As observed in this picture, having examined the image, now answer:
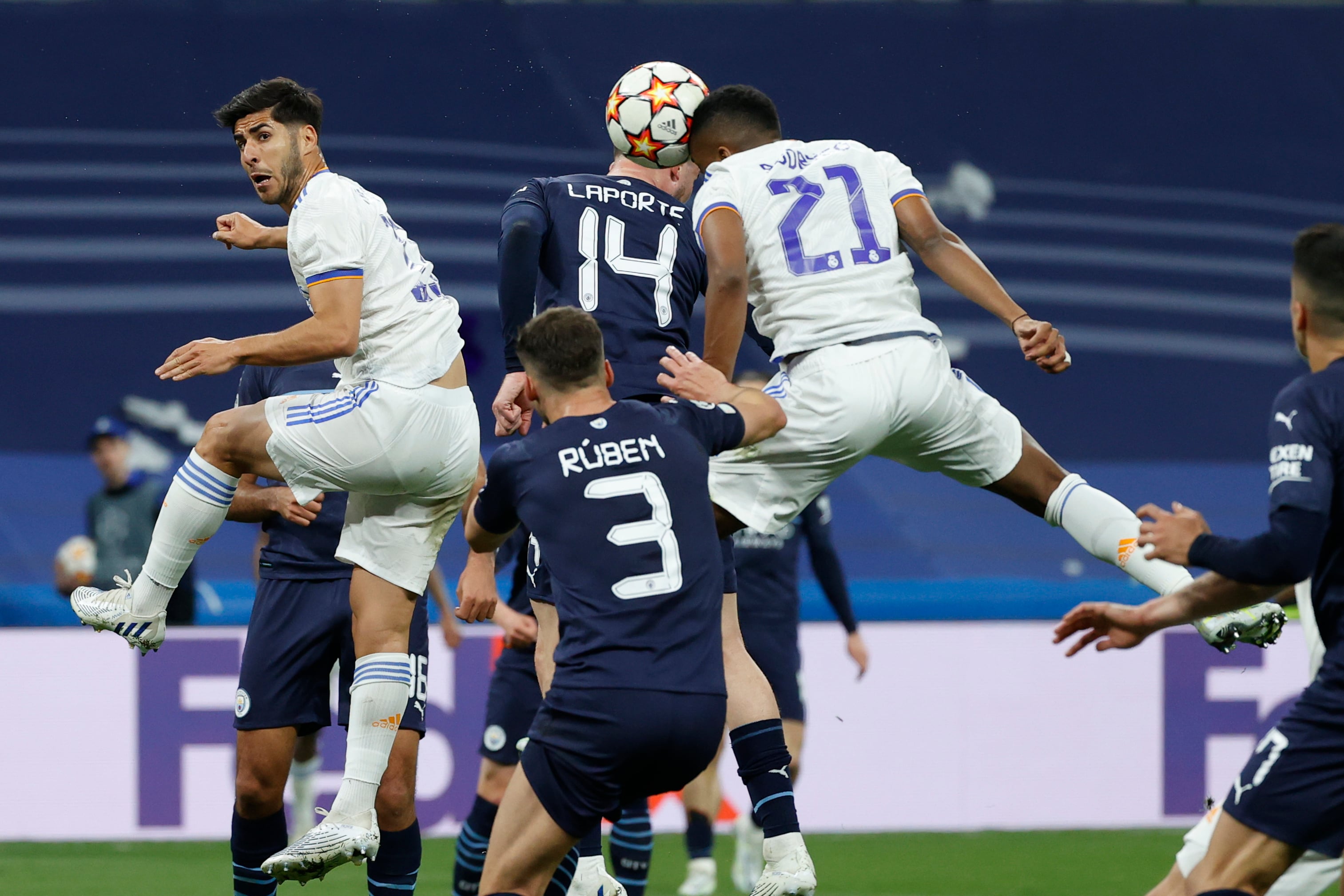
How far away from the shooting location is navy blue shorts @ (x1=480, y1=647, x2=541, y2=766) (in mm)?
6168

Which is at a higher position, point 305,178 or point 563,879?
point 305,178

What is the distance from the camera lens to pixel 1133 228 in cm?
1433


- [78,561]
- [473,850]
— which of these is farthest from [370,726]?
[78,561]

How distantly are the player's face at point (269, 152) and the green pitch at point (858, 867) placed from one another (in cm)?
386

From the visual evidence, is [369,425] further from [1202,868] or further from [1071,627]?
[1202,868]

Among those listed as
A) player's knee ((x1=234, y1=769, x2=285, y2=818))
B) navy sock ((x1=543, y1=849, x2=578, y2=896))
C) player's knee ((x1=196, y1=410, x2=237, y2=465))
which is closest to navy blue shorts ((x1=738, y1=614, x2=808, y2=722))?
navy sock ((x1=543, y1=849, x2=578, y2=896))

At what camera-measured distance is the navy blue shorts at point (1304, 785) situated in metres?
3.71

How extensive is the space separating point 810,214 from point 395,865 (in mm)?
2434

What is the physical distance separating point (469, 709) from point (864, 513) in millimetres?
4717

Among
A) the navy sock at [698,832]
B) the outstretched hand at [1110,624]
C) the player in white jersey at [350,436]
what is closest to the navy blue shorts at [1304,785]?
the outstretched hand at [1110,624]

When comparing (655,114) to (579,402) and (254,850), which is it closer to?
(579,402)

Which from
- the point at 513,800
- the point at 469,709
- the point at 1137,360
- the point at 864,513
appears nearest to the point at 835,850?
the point at 469,709

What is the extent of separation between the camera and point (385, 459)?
4.66m

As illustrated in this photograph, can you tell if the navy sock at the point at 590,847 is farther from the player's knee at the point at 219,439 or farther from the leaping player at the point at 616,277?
the player's knee at the point at 219,439
